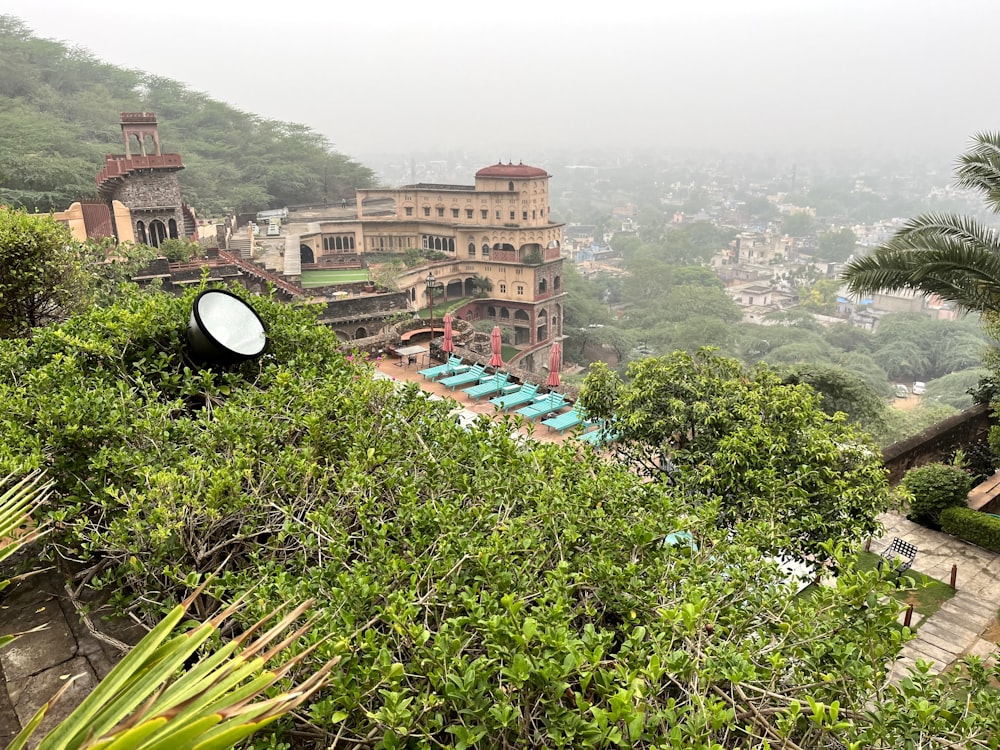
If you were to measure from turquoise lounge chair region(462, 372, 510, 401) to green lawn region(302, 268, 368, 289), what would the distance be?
64.8 ft

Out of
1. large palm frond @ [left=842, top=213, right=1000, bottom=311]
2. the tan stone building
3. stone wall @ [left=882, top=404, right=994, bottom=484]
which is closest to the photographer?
large palm frond @ [left=842, top=213, right=1000, bottom=311]

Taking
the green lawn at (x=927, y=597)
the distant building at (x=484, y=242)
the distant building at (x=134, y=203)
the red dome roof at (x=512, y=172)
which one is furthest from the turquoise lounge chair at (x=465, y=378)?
the red dome roof at (x=512, y=172)

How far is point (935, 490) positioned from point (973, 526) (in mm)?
731

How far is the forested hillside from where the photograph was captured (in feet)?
129

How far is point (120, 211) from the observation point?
26.8 metres

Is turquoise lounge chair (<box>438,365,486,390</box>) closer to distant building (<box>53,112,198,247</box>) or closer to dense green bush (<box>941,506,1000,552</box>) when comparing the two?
dense green bush (<box>941,506,1000,552</box>)

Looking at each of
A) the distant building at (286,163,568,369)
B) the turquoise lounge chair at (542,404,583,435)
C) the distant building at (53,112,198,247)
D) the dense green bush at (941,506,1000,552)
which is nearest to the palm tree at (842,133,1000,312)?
the dense green bush at (941,506,1000,552)

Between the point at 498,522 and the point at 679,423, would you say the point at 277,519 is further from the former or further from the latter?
the point at 679,423

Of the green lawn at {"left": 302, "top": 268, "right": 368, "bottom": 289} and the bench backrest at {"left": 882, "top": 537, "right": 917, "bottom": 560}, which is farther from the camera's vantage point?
the green lawn at {"left": 302, "top": 268, "right": 368, "bottom": 289}

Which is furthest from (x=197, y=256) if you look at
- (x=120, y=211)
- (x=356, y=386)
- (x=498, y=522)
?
(x=498, y=522)

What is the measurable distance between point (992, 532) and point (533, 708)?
10439 mm

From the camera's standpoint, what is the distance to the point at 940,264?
10930 millimetres

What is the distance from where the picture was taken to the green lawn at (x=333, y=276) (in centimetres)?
3662

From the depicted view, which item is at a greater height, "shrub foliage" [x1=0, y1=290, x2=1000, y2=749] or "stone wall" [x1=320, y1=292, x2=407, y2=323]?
"shrub foliage" [x1=0, y1=290, x2=1000, y2=749]
